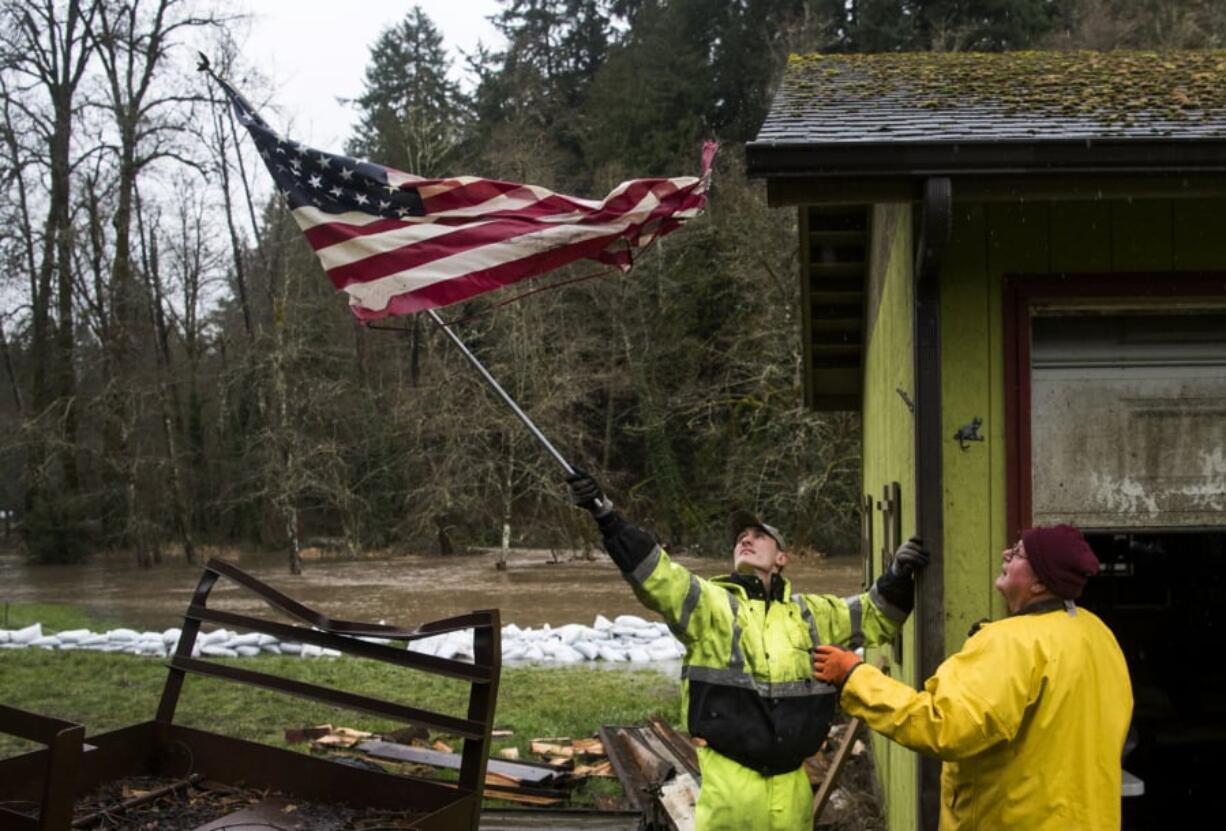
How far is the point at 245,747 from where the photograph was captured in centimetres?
481

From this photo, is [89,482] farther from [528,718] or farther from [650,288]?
[528,718]

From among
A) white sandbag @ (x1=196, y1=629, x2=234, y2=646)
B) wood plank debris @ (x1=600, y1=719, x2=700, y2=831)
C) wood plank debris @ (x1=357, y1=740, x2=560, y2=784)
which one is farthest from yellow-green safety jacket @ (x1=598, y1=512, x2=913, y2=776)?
white sandbag @ (x1=196, y1=629, x2=234, y2=646)

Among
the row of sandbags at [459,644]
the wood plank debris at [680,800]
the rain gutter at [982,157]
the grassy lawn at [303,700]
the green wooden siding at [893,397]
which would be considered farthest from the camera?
the row of sandbags at [459,644]

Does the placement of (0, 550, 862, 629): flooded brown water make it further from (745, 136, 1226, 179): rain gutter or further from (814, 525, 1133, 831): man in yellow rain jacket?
(814, 525, 1133, 831): man in yellow rain jacket

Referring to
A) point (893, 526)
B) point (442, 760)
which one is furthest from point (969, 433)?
point (442, 760)

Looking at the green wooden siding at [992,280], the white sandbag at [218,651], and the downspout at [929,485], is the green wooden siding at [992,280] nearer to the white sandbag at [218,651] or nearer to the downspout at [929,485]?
the downspout at [929,485]

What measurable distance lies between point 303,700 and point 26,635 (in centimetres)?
→ 605

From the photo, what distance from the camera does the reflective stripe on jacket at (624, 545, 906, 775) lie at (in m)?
3.94

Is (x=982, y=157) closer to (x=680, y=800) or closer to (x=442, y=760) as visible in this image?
(x=680, y=800)

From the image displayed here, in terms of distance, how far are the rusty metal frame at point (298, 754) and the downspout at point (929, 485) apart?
1587 millimetres

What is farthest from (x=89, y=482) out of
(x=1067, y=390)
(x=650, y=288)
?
(x=1067, y=390)

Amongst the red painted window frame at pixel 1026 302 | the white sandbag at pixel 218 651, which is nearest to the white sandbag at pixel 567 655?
the white sandbag at pixel 218 651

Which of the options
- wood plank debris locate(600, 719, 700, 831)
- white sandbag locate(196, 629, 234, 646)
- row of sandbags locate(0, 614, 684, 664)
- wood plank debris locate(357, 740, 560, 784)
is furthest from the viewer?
white sandbag locate(196, 629, 234, 646)

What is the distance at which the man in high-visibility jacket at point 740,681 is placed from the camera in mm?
3930
